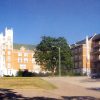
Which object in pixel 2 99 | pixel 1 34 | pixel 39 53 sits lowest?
pixel 2 99

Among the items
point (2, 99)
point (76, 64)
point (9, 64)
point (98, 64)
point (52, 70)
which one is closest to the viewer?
point (2, 99)

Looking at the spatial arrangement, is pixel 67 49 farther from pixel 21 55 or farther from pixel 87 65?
pixel 21 55

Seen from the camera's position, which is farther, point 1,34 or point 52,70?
point 1,34

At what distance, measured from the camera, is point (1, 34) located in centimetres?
18050

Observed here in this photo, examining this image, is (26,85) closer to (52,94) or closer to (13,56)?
(52,94)

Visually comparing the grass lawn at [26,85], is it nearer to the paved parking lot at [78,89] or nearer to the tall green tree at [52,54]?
the paved parking lot at [78,89]

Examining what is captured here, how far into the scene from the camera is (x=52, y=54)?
402 ft

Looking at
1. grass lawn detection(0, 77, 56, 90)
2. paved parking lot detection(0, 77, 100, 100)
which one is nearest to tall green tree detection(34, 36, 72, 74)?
grass lawn detection(0, 77, 56, 90)

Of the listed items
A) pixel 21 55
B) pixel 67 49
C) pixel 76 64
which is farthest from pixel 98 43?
pixel 21 55

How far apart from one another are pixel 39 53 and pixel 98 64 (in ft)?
114

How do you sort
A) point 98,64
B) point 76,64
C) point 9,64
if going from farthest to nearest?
point 9,64 < point 76,64 < point 98,64

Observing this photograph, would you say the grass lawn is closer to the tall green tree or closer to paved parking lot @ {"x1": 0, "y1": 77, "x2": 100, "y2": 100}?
paved parking lot @ {"x1": 0, "y1": 77, "x2": 100, "y2": 100}

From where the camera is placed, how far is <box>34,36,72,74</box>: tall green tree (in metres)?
122

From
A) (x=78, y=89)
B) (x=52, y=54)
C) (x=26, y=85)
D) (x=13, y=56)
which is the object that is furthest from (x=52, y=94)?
(x=13, y=56)
